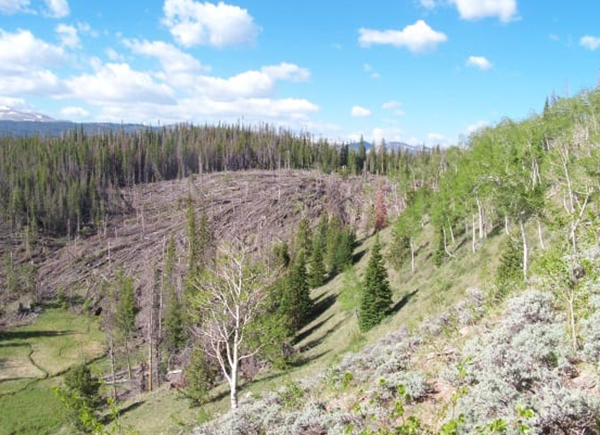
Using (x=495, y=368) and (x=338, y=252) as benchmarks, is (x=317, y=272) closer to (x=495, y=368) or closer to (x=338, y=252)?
(x=338, y=252)

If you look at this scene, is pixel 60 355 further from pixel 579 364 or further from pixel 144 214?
pixel 579 364

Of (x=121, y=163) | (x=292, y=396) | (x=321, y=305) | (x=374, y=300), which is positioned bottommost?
(x=321, y=305)

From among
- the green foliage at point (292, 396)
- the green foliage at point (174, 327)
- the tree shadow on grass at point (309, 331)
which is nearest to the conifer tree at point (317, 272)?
the tree shadow on grass at point (309, 331)

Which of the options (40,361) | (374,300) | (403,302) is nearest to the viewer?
(374,300)

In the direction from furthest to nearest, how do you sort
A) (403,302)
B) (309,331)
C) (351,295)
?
1. (309,331)
2. (403,302)
3. (351,295)

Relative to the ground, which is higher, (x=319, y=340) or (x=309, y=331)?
(x=319, y=340)

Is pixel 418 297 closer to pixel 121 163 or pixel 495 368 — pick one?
pixel 495 368

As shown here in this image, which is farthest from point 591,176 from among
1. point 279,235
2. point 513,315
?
point 279,235

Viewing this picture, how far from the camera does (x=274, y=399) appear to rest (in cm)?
1432

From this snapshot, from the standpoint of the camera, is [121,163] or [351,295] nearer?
[351,295]

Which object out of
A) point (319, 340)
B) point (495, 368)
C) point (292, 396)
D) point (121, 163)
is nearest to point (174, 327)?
point (319, 340)

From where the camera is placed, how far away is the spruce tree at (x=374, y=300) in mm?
41406

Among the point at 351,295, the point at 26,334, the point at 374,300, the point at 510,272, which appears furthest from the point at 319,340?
the point at 26,334

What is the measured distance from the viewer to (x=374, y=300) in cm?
4178
